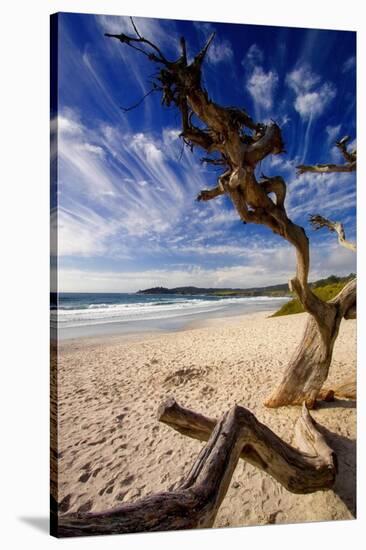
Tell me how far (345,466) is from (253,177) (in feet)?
6.89

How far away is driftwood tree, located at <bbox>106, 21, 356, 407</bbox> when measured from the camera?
2588 millimetres

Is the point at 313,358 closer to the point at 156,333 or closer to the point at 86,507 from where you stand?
the point at 156,333

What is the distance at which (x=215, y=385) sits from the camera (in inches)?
145

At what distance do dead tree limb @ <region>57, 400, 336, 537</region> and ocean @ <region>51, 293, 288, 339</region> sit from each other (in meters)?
0.84

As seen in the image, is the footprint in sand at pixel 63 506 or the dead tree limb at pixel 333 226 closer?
the footprint in sand at pixel 63 506

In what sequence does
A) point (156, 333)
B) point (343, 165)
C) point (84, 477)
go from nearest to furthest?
point (84, 477)
point (343, 165)
point (156, 333)

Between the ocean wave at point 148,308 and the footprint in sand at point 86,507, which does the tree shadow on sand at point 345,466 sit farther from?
the footprint in sand at point 86,507

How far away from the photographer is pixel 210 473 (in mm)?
1896

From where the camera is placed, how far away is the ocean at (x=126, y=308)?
8.20ft

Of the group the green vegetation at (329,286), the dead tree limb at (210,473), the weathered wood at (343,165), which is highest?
the weathered wood at (343,165)

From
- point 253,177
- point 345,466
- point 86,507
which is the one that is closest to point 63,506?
point 86,507

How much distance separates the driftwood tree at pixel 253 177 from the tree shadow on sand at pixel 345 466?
396mm

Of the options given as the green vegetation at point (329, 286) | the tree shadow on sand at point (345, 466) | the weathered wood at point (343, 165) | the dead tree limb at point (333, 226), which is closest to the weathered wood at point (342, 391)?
the tree shadow on sand at point (345, 466)

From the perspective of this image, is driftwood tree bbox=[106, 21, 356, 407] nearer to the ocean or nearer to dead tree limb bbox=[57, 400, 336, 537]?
the ocean
